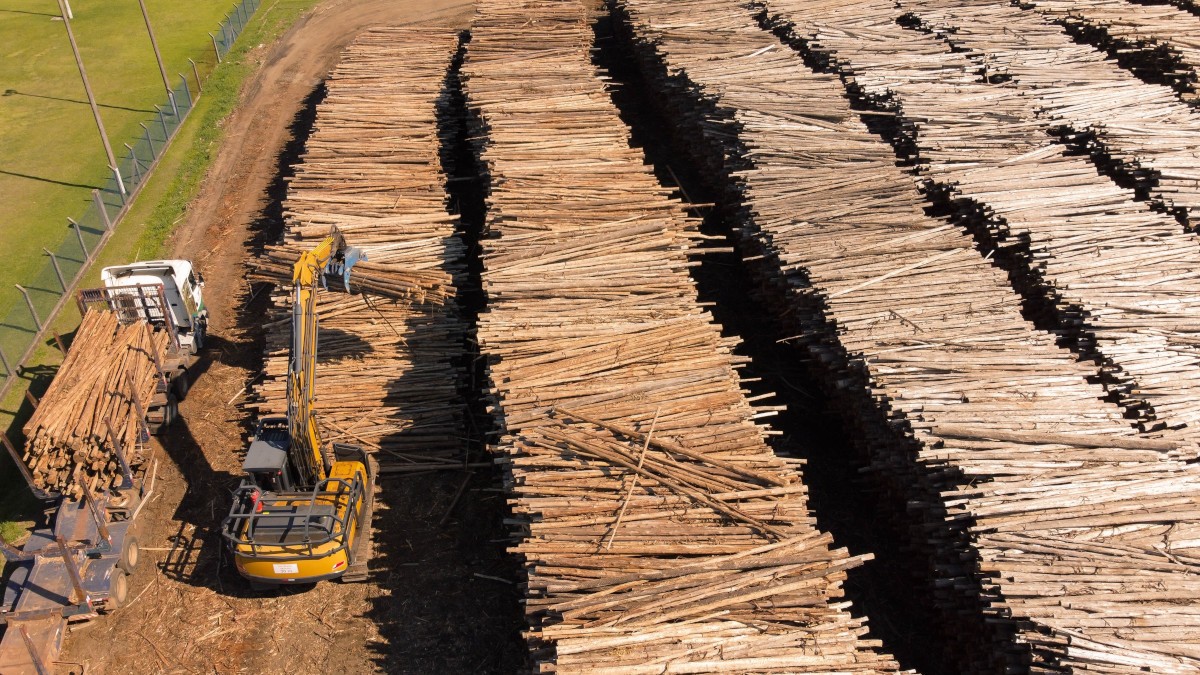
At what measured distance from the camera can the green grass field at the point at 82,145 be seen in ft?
82.9

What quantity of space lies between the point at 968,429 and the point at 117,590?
16133 millimetres

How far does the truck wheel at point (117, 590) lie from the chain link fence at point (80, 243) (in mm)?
8210

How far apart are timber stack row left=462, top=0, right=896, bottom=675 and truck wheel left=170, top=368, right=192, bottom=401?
28.1ft

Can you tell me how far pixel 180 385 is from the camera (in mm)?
22375

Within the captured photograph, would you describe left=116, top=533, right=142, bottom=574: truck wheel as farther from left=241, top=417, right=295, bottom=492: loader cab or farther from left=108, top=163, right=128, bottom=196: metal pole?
left=108, top=163, right=128, bottom=196: metal pole

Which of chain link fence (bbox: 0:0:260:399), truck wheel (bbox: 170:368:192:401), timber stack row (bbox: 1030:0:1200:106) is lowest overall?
truck wheel (bbox: 170:368:192:401)

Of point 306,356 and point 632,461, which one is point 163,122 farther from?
point 632,461

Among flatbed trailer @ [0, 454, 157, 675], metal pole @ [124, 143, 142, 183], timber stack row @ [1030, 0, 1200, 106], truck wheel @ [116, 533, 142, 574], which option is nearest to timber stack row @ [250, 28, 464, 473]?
truck wheel @ [116, 533, 142, 574]

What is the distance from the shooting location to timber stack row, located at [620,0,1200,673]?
12977 mm

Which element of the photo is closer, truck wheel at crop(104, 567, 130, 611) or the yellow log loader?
the yellow log loader

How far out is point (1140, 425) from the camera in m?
15.9

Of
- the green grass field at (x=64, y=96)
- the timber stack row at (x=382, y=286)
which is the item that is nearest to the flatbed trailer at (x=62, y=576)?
the timber stack row at (x=382, y=286)

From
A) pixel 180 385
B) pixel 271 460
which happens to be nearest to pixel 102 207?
pixel 180 385

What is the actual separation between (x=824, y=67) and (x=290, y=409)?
20072mm
